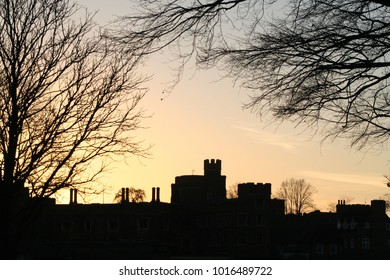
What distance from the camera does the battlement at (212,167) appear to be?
96.2 m

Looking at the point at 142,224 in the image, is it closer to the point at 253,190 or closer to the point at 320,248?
the point at 253,190

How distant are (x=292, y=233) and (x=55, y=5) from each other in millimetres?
76718

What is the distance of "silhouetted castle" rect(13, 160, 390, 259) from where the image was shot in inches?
2918

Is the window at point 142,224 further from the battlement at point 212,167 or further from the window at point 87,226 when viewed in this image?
the battlement at point 212,167

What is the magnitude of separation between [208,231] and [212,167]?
14.3 metres

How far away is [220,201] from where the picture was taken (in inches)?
3388

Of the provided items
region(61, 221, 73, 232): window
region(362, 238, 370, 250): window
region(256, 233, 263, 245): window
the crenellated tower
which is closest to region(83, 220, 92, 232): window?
region(61, 221, 73, 232): window

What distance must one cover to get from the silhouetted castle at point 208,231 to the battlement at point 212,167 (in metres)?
5.59

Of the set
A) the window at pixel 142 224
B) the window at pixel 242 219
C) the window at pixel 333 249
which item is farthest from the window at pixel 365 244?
the window at pixel 142 224

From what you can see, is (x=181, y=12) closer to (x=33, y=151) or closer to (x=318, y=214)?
(x=33, y=151)

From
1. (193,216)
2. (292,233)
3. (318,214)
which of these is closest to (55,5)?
(193,216)

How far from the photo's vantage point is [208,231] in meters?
84.2

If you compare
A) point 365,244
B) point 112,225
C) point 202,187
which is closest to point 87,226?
point 112,225
